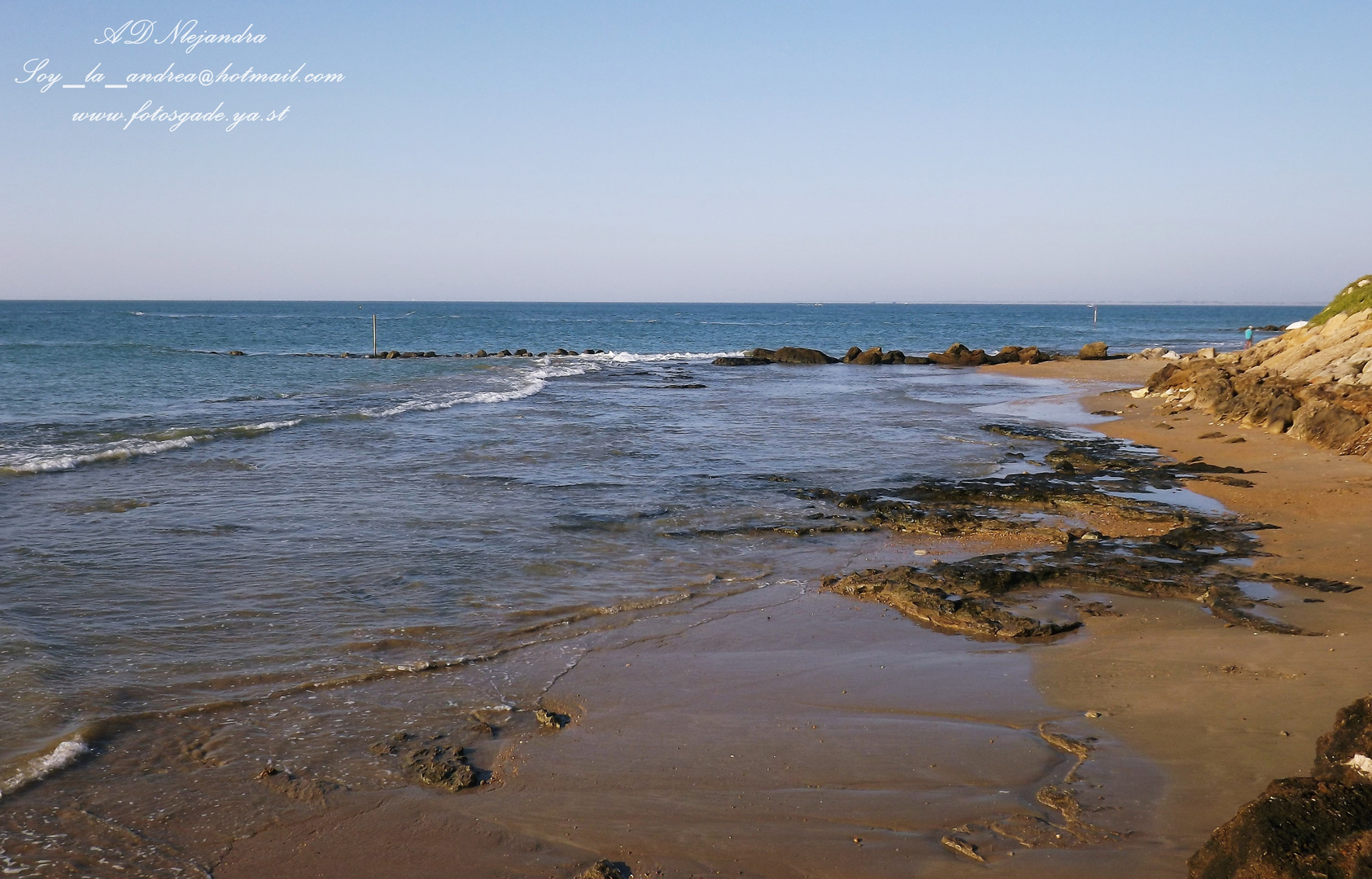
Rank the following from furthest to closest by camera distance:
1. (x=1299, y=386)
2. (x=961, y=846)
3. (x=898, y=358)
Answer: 1. (x=898, y=358)
2. (x=1299, y=386)
3. (x=961, y=846)

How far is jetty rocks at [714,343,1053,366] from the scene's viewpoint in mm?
47781

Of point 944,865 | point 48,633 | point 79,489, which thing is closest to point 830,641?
point 944,865

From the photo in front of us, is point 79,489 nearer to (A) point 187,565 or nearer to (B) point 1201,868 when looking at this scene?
(A) point 187,565

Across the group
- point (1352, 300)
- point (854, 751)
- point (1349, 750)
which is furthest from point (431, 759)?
point (1352, 300)

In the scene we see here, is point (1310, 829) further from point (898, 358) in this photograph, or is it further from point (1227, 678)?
point (898, 358)

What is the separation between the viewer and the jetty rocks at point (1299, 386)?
52.0 ft

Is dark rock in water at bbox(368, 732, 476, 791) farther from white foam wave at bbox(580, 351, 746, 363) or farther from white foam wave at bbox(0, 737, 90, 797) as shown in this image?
white foam wave at bbox(580, 351, 746, 363)

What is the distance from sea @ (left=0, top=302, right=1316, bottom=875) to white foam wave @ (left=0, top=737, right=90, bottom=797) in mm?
18

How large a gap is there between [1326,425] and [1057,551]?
9.02 m

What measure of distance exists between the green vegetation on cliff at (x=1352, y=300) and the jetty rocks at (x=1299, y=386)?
0.59m

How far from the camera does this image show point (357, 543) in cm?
1078

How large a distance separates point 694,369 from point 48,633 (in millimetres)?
39289

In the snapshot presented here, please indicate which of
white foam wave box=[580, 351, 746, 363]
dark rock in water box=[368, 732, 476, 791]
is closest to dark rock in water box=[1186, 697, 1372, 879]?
dark rock in water box=[368, 732, 476, 791]

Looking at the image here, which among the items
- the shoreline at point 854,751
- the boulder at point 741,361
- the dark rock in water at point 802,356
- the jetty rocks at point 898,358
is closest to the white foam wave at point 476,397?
the boulder at point 741,361
